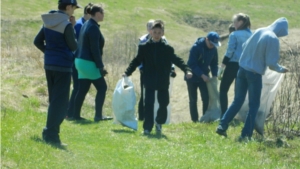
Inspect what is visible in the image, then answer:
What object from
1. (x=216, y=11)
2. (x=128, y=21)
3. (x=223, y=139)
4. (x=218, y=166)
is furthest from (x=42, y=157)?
(x=216, y=11)

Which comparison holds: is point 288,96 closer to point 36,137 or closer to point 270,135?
point 270,135

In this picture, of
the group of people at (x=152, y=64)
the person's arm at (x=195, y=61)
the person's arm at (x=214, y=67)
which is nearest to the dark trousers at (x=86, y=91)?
the group of people at (x=152, y=64)

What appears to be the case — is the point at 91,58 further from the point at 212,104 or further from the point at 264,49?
the point at 264,49

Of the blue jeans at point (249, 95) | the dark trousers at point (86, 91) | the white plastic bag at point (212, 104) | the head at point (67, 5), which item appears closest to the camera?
the head at point (67, 5)

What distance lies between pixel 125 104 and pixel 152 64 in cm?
105

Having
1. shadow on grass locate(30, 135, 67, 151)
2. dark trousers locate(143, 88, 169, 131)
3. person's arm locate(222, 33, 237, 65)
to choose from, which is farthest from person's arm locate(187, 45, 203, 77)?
shadow on grass locate(30, 135, 67, 151)

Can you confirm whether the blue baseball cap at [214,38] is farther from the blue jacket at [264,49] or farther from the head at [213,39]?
the blue jacket at [264,49]

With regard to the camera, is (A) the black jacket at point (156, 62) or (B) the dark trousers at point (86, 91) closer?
(A) the black jacket at point (156, 62)

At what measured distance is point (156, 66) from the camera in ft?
33.6

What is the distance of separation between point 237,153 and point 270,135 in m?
1.31

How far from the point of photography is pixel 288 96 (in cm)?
1041

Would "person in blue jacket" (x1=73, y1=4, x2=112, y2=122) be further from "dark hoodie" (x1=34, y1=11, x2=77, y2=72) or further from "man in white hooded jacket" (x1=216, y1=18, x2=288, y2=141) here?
"dark hoodie" (x1=34, y1=11, x2=77, y2=72)

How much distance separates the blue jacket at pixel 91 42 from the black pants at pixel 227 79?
90.3 inches

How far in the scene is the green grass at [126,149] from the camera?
25.6ft
